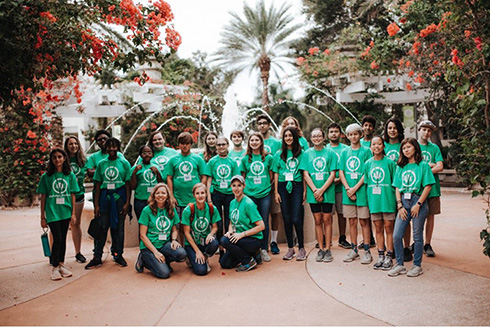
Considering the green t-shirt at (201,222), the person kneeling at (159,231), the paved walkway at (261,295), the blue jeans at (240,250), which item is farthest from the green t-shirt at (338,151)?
the person kneeling at (159,231)

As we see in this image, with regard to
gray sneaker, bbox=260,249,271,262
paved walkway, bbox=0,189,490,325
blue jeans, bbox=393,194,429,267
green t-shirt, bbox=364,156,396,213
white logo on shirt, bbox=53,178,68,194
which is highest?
white logo on shirt, bbox=53,178,68,194

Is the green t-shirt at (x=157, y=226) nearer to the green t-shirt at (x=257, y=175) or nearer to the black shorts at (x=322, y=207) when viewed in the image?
the green t-shirt at (x=257, y=175)

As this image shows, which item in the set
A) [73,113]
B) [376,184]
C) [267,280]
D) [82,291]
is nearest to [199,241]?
[267,280]

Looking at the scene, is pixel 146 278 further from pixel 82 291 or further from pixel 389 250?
pixel 389 250

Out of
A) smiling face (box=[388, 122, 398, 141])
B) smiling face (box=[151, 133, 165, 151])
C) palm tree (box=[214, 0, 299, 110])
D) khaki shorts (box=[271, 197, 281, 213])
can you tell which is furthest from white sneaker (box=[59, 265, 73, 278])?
palm tree (box=[214, 0, 299, 110])

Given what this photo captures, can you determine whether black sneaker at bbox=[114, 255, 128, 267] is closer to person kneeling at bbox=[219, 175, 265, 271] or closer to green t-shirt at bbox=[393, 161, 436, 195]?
person kneeling at bbox=[219, 175, 265, 271]

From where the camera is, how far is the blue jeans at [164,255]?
488 cm

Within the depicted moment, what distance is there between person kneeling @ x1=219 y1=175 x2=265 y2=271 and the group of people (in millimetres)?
12

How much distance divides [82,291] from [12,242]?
3363 millimetres

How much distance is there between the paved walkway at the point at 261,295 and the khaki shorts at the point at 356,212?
56 cm

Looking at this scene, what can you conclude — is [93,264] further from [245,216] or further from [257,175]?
[257,175]

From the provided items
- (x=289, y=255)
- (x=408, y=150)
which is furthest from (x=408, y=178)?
(x=289, y=255)

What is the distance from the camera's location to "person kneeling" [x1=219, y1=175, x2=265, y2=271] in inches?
201

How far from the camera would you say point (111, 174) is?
5.53 meters
